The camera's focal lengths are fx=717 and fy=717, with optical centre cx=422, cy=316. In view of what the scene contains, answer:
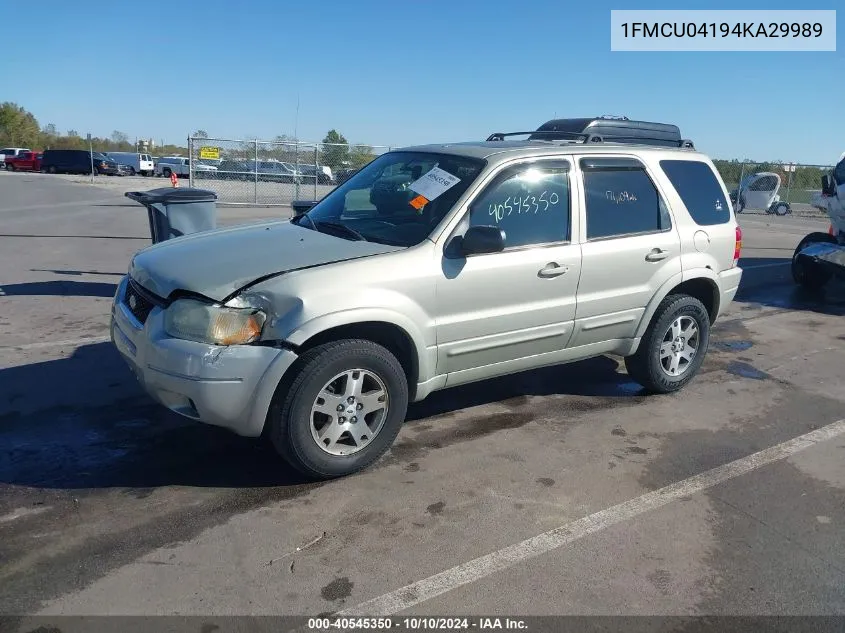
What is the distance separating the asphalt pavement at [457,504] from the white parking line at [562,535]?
13mm

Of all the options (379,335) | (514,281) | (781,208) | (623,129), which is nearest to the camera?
(379,335)

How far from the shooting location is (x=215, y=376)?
11.8 ft

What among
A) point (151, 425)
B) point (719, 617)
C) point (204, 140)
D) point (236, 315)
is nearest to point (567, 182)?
point (236, 315)

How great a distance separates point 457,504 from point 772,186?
1138 inches

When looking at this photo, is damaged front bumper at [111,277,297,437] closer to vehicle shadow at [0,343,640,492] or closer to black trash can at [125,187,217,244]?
vehicle shadow at [0,343,640,492]

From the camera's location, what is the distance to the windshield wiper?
4414 millimetres

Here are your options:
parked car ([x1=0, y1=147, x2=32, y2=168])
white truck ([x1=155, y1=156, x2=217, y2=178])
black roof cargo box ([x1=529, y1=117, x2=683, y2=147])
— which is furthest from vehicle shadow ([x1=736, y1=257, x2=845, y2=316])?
parked car ([x1=0, y1=147, x2=32, y2=168])

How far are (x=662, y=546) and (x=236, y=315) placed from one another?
2.40 m

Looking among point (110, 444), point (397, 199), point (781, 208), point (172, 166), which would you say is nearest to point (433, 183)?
point (397, 199)

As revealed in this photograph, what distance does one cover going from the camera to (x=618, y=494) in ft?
13.2

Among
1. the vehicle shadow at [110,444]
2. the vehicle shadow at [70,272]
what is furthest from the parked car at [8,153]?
the vehicle shadow at [110,444]

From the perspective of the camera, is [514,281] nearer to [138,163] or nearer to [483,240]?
[483,240]

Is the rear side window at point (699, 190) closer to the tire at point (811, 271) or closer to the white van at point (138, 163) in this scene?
the tire at point (811, 271)

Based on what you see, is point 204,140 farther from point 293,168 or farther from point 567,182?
point 567,182
